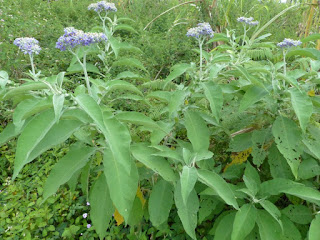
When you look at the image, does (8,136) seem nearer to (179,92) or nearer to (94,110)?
(94,110)

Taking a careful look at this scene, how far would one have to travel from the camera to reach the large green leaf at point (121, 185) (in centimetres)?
110

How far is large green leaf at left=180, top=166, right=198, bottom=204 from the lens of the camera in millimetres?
1076

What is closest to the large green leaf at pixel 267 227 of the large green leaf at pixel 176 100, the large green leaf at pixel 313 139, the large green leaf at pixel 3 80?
the large green leaf at pixel 313 139

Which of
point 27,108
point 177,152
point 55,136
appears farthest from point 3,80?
point 177,152

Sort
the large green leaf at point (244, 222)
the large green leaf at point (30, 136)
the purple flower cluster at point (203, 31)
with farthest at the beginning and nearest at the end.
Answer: the purple flower cluster at point (203, 31)
the large green leaf at point (244, 222)
the large green leaf at point (30, 136)

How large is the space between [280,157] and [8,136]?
124 centimetres

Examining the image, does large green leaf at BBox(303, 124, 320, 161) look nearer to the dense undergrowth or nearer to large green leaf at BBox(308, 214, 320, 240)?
the dense undergrowth

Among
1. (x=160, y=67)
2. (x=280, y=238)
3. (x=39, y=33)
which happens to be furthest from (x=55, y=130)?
(x=39, y=33)

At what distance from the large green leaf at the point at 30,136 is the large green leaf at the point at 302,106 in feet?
3.08

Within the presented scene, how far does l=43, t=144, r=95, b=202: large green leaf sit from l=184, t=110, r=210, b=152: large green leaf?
45 centimetres

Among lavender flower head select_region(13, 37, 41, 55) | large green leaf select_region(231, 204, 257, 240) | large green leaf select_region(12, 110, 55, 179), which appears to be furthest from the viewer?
lavender flower head select_region(13, 37, 41, 55)

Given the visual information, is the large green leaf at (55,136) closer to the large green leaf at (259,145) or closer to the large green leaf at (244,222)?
the large green leaf at (244,222)

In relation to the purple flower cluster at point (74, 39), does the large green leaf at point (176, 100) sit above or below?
below

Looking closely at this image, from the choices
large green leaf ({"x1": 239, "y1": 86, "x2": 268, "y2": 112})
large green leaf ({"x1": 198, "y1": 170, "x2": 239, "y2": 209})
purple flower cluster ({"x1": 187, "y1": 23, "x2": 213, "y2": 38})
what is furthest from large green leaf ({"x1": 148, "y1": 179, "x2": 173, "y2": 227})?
purple flower cluster ({"x1": 187, "y1": 23, "x2": 213, "y2": 38})
